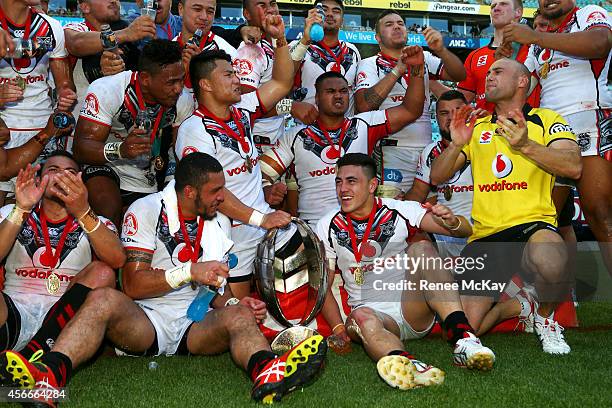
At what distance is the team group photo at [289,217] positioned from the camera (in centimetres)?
414

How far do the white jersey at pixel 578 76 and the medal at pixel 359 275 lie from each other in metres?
2.10

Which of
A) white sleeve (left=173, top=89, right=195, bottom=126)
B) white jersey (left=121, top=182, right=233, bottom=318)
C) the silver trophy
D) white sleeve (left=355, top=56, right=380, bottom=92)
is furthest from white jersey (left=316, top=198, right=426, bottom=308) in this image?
white sleeve (left=355, top=56, right=380, bottom=92)

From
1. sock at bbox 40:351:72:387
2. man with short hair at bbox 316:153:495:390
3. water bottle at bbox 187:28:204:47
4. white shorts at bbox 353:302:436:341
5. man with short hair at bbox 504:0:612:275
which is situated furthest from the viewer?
water bottle at bbox 187:28:204:47

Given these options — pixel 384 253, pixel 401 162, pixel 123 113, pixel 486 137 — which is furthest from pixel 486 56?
pixel 123 113

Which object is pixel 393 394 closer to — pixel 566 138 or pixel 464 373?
pixel 464 373

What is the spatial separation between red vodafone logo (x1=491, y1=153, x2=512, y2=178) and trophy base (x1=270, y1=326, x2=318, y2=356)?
1.76m

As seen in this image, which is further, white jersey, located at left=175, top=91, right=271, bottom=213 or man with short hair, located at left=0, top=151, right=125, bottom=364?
white jersey, located at left=175, top=91, right=271, bottom=213

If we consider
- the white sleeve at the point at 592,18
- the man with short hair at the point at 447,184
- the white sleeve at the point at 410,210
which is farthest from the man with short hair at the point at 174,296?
the white sleeve at the point at 592,18

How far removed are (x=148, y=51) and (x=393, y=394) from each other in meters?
3.10

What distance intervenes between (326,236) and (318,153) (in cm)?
121

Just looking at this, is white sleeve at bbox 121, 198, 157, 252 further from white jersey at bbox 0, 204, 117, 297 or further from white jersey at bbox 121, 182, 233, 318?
white jersey at bbox 0, 204, 117, 297

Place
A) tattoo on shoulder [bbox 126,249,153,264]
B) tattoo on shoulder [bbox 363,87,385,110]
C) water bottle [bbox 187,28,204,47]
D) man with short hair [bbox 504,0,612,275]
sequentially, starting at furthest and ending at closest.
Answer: tattoo on shoulder [bbox 363,87,385,110]
water bottle [bbox 187,28,204,47]
man with short hair [bbox 504,0,612,275]
tattoo on shoulder [bbox 126,249,153,264]

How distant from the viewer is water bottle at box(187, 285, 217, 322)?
4.55 m

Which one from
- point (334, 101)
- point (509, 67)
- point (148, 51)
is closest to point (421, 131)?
point (334, 101)
